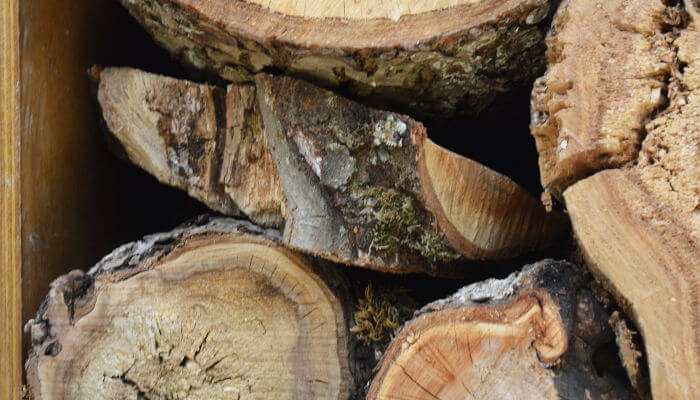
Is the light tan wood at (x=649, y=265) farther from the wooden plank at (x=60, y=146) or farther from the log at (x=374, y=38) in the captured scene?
the wooden plank at (x=60, y=146)

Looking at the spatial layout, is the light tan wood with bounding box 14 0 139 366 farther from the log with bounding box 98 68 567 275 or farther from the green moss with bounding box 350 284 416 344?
the green moss with bounding box 350 284 416 344

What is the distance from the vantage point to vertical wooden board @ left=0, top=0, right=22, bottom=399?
45.3 inches

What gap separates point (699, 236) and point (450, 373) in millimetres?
355

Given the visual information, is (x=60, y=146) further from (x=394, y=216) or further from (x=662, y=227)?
(x=662, y=227)

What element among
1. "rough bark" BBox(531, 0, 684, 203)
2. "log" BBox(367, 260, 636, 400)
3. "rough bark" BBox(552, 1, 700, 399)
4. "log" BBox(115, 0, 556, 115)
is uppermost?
"log" BBox(115, 0, 556, 115)

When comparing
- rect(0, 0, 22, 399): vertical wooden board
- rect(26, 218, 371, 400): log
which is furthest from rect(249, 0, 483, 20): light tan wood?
rect(0, 0, 22, 399): vertical wooden board

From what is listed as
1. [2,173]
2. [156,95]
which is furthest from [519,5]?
[2,173]

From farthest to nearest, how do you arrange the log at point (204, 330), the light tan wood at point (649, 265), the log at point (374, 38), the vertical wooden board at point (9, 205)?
→ the vertical wooden board at point (9, 205)
the log at point (204, 330)
the log at point (374, 38)
the light tan wood at point (649, 265)

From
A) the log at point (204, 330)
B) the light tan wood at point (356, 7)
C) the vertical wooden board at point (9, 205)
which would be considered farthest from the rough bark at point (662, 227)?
the vertical wooden board at point (9, 205)

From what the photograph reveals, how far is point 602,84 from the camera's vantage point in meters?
0.76

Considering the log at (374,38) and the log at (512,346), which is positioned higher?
the log at (374,38)

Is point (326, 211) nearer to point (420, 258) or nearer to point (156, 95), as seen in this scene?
point (420, 258)

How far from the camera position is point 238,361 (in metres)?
1.00

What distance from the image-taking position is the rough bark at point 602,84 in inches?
29.5
